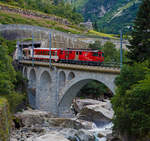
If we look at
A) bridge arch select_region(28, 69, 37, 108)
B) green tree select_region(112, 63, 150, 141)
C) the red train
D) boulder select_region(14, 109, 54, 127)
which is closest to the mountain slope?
the red train

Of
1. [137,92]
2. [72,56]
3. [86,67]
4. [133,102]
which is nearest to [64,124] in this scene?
[86,67]

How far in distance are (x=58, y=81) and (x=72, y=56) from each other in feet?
13.5

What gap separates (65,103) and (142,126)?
2158cm

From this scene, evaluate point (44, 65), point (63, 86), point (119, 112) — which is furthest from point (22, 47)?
point (119, 112)

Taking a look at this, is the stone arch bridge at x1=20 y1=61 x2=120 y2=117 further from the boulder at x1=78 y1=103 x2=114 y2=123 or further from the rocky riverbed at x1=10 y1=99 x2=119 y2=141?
the boulder at x1=78 y1=103 x2=114 y2=123

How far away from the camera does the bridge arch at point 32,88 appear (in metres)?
44.2

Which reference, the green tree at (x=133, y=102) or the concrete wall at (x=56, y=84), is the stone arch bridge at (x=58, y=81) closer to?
the concrete wall at (x=56, y=84)

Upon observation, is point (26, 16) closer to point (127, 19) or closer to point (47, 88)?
point (47, 88)

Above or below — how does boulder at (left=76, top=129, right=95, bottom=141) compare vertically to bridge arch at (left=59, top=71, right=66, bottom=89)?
below

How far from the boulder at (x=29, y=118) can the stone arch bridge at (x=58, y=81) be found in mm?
3439

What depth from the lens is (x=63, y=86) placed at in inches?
1510

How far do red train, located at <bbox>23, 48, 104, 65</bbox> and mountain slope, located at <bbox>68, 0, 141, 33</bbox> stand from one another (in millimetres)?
96144

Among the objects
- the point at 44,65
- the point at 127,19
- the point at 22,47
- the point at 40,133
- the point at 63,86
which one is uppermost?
the point at 127,19

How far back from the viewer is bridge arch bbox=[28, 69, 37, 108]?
44.2m
